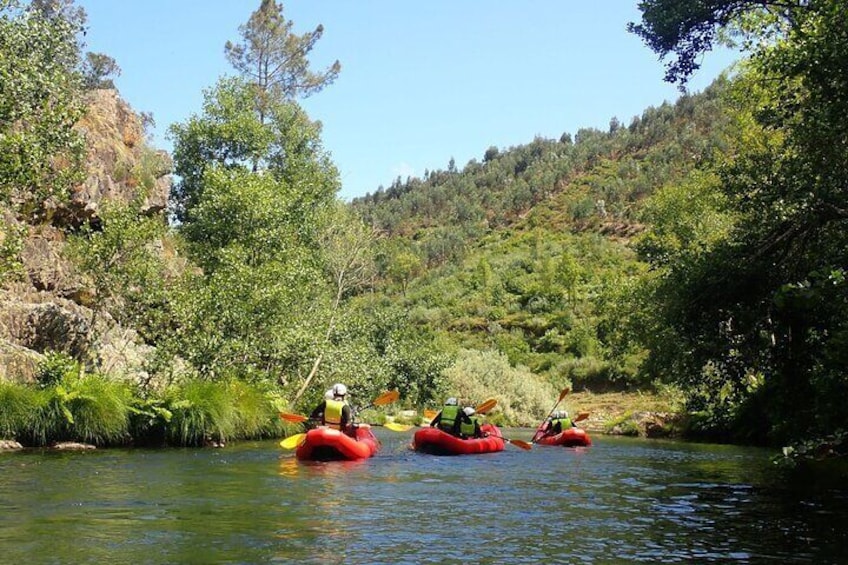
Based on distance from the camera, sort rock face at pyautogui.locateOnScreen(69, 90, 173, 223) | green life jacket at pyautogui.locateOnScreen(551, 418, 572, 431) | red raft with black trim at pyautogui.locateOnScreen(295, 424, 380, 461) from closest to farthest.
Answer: red raft with black trim at pyautogui.locateOnScreen(295, 424, 380, 461) → green life jacket at pyautogui.locateOnScreen(551, 418, 572, 431) → rock face at pyautogui.locateOnScreen(69, 90, 173, 223)

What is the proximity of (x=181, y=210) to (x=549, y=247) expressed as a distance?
39.8m

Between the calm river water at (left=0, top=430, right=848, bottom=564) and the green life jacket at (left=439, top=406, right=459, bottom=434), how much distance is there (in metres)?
2.79

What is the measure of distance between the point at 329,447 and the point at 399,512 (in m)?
6.08

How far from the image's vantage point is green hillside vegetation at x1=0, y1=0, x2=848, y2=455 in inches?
565

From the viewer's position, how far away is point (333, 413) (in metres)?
16.9

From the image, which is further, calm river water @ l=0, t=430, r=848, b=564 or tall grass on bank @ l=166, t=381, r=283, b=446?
tall grass on bank @ l=166, t=381, r=283, b=446

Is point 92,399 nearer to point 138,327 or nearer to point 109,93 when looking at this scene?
point 138,327

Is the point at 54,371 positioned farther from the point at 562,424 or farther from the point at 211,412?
the point at 562,424

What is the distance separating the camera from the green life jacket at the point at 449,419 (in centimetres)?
1984

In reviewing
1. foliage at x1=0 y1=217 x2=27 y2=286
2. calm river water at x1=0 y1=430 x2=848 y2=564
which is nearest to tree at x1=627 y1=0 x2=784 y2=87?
calm river water at x1=0 y1=430 x2=848 y2=564

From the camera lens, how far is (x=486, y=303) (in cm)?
5834

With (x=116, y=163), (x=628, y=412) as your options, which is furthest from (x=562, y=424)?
(x=116, y=163)

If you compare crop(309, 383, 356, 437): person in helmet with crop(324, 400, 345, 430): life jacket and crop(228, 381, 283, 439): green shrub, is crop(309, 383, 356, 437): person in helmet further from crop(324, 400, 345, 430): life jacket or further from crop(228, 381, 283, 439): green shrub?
crop(228, 381, 283, 439): green shrub

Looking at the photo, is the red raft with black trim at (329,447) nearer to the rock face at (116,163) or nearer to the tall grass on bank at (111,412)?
the tall grass on bank at (111,412)
